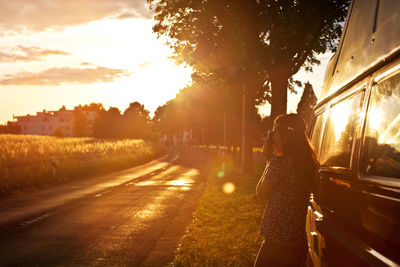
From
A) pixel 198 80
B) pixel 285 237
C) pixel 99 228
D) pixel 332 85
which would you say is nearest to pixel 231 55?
pixel 198 80

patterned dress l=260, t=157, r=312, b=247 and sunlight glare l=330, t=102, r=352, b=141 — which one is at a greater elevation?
sunlight glare l=330, t=102, r=352, b=141

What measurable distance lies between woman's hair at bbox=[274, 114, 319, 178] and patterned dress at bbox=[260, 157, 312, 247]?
0.17ft

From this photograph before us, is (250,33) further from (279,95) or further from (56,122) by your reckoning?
(56,122)

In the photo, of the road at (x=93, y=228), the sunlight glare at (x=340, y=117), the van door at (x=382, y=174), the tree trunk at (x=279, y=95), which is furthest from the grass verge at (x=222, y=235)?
the van door at (x=382, y=174)

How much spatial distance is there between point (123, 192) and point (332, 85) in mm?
12740

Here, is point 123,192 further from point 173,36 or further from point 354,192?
point 354,192

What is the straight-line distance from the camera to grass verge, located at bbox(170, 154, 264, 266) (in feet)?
21.9

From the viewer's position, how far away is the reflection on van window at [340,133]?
2.83 m

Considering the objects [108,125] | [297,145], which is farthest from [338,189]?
[108,125]

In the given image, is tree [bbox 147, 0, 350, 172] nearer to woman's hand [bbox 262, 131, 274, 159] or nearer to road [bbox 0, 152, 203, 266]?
road [bbox 0, 152, 203, 266]

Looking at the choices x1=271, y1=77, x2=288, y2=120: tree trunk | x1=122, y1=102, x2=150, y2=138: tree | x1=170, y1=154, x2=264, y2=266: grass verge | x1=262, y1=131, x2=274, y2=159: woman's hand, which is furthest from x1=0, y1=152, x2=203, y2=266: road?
x1=122, y1=102, x2=150, y2=138: tree

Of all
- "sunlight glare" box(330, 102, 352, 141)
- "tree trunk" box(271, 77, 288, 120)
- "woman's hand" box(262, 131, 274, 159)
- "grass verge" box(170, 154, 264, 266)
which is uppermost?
"tree trunk" box(271, 77, 288, 120)

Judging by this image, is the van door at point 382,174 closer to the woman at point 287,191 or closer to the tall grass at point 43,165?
the woman at point 287,191

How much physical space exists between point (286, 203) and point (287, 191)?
10 centimetres
